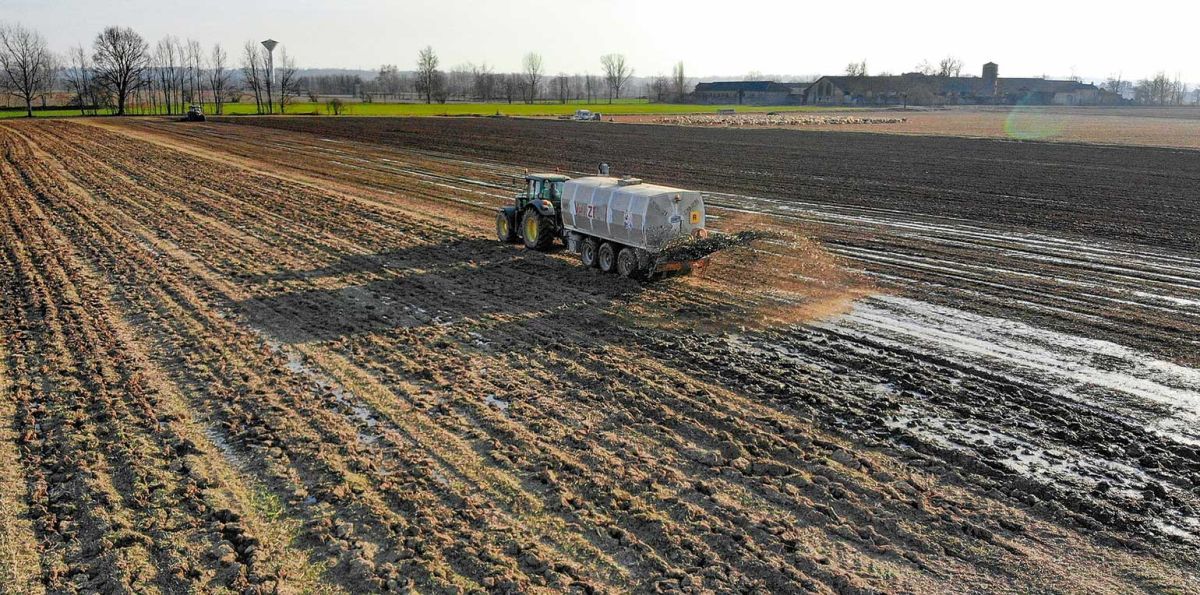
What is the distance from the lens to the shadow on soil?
14008mm

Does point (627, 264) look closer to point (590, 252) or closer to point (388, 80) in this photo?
point (590, 252)

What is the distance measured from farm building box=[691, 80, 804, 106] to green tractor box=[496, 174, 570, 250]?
12280 centimetres

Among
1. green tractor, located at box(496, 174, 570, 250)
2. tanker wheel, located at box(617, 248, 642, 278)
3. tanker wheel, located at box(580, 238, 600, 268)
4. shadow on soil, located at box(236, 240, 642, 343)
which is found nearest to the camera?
shadow on soil, located at box(236, 240, 642, 343)

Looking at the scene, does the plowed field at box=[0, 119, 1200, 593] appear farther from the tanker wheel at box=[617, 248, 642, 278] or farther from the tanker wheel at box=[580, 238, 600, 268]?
the tanker wheel at box=[617, 248, 642, 278]

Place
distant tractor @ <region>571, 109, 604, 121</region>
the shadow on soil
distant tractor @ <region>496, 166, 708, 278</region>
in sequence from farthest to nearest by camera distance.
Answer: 1. distant tractor @ <region>571, 109, 604, 121</region>
2. distant tractor @ <region>496, 166, 708, 278</region>
3. the shadow on soil

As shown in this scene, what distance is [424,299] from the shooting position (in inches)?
603

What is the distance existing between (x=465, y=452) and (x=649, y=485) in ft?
6.97

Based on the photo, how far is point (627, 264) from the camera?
16.4 m

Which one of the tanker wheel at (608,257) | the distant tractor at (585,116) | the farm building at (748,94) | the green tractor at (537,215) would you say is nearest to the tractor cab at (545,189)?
the green tractor at (537,215)

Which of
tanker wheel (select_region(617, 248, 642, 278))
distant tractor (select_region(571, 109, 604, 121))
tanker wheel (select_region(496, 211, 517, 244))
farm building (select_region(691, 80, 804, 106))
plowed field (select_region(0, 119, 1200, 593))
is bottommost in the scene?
plowed field (select_region(0, 119, 1200, 593))

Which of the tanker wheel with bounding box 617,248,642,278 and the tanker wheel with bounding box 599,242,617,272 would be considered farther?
the tanker wheel with bounding box 599,242,617,272

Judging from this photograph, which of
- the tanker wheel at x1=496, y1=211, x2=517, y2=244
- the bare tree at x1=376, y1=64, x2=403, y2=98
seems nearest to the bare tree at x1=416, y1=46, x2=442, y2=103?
the bare tree at x1=376, y1=64, x2=403, y2=98

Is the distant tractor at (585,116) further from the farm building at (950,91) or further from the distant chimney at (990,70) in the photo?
the distant chimney at (990,70)

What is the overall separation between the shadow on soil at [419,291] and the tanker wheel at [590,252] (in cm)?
19
